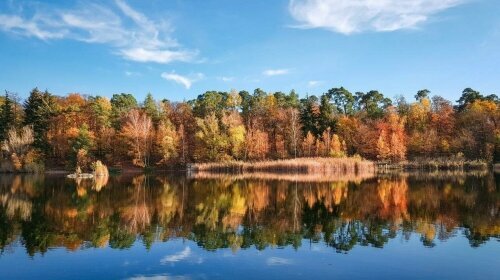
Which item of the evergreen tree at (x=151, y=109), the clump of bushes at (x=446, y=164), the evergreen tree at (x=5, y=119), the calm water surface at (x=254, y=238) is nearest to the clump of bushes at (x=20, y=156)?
the evergreen tree at (x=5, y=119)

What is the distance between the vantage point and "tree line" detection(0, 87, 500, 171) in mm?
66438

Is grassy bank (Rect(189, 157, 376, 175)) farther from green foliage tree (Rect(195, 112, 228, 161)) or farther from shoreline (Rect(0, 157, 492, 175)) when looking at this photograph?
green foliage tree (Rect(195, 112, 228, 161))

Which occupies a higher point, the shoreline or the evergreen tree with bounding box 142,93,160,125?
the evergreen tree with bounding box 142,93,160,125

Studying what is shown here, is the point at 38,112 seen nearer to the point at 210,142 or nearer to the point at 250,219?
the point at 210,142

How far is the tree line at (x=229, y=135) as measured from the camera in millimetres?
66438

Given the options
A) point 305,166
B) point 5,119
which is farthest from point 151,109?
point 305,166

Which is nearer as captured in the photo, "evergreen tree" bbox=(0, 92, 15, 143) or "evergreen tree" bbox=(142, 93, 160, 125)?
"evergreen tree" bbox=(0, 92, 15, 143)

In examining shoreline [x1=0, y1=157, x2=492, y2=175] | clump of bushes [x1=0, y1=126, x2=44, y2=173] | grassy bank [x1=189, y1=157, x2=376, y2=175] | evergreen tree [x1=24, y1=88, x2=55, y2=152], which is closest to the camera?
grassy bank [x1=189, y1=157, x2=376, y2=175]

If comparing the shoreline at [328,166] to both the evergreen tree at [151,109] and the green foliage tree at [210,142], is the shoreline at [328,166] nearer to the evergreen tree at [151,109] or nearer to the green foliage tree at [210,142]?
the green foliage tree at [210,142]

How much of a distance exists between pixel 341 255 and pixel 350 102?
8336cm

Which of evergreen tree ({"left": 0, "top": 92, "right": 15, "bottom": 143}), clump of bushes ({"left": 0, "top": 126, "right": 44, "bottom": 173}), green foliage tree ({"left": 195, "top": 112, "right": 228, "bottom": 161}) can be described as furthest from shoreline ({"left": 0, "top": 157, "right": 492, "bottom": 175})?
evergreen tree ({"left": 0, "top": 92, "right": 15, "bottom": 143})

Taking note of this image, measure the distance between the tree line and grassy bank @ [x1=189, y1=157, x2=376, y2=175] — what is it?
5131 mm

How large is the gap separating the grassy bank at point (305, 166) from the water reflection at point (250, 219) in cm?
2698

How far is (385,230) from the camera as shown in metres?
16.1
